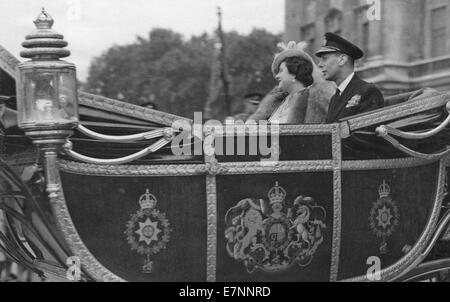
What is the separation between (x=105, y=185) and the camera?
3.02 meters

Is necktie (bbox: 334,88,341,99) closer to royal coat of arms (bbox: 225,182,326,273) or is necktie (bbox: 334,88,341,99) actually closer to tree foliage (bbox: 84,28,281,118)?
royal coat of arms (bbox: 225,182,326,273)

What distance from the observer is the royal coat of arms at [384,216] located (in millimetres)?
3502

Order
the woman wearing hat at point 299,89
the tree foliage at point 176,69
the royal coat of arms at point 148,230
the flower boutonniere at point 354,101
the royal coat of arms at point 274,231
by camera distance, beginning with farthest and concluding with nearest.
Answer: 1. the tree foliage at point 176,69
2. the woman wearing hat at point 299,89
3. the flower boutonniere at point 354,101
4. the royal coat of arms at point 274,231
5. the royal coat of arms at point 148,230

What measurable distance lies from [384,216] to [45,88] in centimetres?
162

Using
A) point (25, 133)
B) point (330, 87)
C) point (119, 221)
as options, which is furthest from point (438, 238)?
point (25, 133)

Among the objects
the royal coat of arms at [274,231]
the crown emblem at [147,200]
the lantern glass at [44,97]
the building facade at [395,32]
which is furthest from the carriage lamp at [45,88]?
the building facade at [395,32]

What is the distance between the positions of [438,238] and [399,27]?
8.83 feet

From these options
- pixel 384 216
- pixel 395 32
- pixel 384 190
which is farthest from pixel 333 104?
pixel 395 32

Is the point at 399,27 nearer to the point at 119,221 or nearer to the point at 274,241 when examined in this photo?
the point at 274,241

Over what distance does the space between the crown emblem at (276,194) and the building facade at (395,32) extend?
2.03 metres

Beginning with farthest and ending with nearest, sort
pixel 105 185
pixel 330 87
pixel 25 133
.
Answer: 1. pixel 330 87
2. pixel 105 185
3. pixel 25 133

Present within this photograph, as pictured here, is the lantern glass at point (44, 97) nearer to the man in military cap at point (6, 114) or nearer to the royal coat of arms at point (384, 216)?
the man in military cap at point (6, 114)

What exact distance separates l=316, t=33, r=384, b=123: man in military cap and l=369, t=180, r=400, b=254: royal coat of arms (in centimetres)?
38

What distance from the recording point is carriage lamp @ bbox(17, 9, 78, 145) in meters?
2.78
